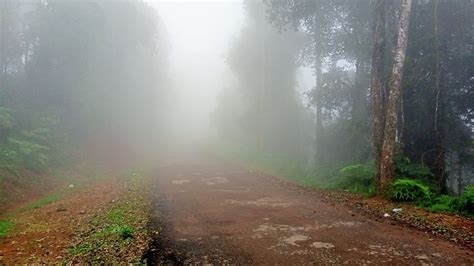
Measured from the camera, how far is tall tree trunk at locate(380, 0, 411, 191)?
11.8 meters

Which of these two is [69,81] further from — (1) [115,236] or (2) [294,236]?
(2) [294,236]

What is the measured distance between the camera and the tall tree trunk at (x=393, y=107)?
1176cm

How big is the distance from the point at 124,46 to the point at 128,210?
31.5 m

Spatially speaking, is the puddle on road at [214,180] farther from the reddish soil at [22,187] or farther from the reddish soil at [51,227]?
the reddish soil at [22,187]

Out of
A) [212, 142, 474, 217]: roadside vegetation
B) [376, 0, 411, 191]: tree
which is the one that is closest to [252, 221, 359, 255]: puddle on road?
[212, 142, 474, 217]: roadside vegetation

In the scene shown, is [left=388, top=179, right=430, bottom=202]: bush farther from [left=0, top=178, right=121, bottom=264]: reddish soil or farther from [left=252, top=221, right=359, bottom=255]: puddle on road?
[left=0, top=178, right=121, bottom=264]: reddish soil

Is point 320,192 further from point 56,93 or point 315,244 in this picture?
point 56,93

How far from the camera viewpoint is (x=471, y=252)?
6.64m

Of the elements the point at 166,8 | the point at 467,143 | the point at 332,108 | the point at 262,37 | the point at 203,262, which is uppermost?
the point at 166,8

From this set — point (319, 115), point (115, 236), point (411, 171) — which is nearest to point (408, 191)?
point (411, 171)

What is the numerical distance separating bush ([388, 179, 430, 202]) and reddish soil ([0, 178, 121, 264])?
9.18m

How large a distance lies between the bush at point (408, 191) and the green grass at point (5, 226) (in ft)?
36.4

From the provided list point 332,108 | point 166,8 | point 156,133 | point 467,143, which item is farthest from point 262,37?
point 166,8

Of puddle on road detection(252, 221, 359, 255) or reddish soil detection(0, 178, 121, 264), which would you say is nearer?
puddle on road detection(252, 221, 359, 255)
